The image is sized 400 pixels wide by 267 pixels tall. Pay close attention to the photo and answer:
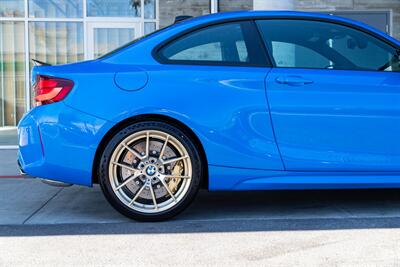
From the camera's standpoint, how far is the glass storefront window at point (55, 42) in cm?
1055

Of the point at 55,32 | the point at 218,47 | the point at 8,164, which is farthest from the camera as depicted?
the point at 55,32

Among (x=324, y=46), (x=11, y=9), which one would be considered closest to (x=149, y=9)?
(x=11, y=9)

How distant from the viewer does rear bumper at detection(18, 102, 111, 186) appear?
4.61 m

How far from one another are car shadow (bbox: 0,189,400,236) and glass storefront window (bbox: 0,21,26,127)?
18.6ft

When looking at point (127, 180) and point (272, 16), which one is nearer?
point (127, 180)

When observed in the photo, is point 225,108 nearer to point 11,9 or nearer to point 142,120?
point 142,120

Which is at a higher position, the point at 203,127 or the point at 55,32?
the point at 55,32

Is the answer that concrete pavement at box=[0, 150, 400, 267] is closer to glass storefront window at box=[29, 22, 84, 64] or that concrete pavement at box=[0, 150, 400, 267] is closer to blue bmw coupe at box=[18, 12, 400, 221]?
blue bmw coupe at box=[18, 12, 400, 221]

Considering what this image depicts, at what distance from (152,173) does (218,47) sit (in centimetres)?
116

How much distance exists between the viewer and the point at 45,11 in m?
10.5

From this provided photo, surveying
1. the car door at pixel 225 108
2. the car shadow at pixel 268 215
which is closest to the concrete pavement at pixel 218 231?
the car shadow at pixel 268 215

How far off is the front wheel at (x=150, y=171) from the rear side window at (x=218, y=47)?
61 centimetres

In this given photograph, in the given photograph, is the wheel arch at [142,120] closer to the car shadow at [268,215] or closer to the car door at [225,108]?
the car door at [225,108]

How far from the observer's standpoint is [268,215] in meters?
5.12
